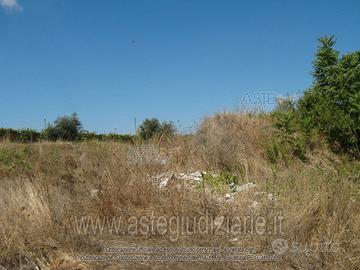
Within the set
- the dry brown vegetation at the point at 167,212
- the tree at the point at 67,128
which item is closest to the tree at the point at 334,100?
the dry brown vegetation at the point at 167,212

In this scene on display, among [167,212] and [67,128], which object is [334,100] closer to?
[167,212]

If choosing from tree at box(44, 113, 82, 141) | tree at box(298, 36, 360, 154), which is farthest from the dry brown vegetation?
tree at box(44, 113, 82, 141)

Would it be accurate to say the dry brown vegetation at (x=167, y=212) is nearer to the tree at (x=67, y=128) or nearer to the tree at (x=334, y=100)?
the tree at (x=334, y=100)

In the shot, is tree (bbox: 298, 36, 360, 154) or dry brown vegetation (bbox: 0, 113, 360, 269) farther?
tree (bbox: 298, 36, 360, 154)

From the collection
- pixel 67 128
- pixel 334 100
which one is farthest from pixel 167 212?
pixel 67 128

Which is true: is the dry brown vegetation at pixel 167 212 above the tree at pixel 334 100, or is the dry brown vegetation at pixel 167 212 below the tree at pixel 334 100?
→ below

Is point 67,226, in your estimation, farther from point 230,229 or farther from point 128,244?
point 230,229

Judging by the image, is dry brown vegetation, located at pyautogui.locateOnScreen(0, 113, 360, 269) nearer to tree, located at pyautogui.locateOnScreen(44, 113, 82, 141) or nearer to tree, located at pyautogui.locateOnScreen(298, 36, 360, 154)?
tree, located at pyautogui.locateOnScreen(298, 36, 360, 154)

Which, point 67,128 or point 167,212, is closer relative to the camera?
point 167,212

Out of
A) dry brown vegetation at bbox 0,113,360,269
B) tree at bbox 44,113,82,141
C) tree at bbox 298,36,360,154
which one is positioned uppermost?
tree at bbox 44,113,82,141

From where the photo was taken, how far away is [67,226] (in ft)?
17.9

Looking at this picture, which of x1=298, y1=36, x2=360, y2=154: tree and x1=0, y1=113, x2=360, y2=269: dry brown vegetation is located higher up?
x1=298, y1=36, x2=360, y2=154: tree

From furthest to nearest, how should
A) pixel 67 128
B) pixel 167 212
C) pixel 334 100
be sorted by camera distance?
pixel 67 128 → pixel 334 100 → pixel 167 212

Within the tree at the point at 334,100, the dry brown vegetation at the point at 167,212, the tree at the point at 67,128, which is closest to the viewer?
the dry brown vegetation at the point at 167,212
